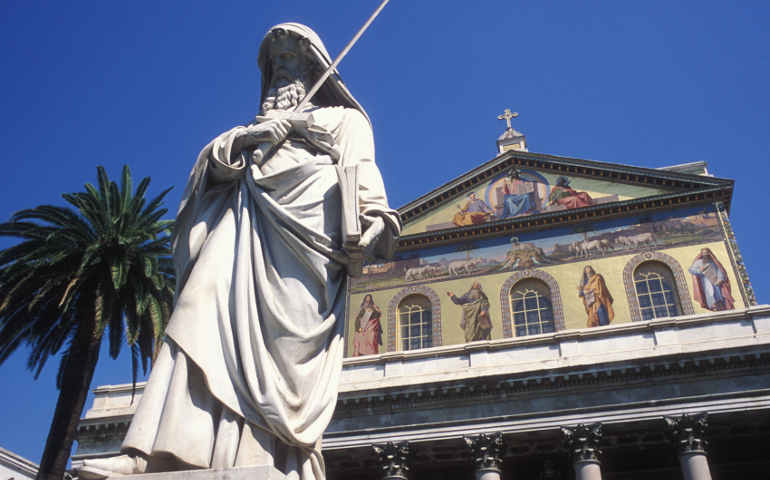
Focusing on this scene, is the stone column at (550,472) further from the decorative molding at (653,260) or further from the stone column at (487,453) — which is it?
the decorative molding at (653,260)

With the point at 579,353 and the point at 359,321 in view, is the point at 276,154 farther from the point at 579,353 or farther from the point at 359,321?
the point at 359,321

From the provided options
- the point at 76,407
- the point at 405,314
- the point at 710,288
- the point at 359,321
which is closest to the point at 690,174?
the point at 710,288

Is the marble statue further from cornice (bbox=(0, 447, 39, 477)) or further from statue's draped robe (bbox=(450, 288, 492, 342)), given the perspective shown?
cornice (bbox=(0, 447, 39, 477))

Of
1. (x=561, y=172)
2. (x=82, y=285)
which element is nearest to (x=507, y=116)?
(x=561, y=172)

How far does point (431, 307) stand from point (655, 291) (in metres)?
7.88

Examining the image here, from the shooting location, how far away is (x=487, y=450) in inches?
689

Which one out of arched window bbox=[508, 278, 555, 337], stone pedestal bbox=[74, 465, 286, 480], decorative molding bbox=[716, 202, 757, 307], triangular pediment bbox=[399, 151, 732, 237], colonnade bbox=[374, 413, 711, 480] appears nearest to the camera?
stone pedestal bbox=[74, 465, 286, 480]

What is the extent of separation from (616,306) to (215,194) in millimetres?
21661

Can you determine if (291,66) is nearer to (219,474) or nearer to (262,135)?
(262,135)

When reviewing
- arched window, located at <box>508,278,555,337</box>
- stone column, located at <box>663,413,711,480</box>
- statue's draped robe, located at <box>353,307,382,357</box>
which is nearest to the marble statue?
stone column, located at <box>663,413,711,480</box>

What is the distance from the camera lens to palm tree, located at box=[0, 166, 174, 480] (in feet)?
49.9

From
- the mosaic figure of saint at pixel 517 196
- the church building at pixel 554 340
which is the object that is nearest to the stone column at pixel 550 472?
the church building at pixel 554 340

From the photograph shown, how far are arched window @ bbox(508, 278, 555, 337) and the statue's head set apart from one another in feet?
68.0

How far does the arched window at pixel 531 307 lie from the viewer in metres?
23.6
